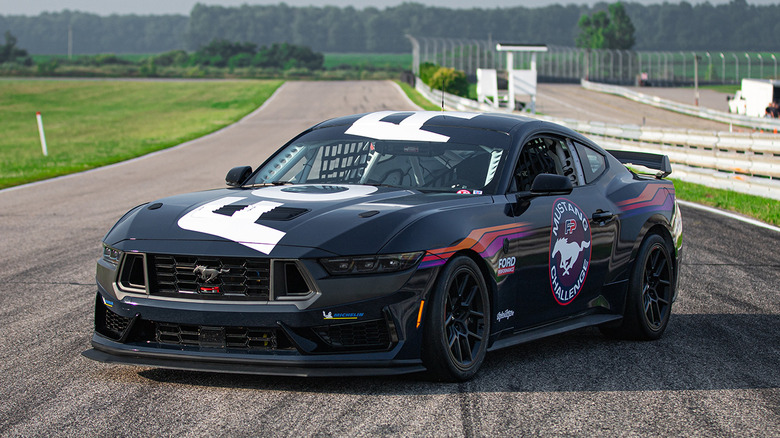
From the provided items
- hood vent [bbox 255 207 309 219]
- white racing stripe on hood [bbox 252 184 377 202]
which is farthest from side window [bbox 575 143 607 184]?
hood vent [bbox 255 207 309 219]

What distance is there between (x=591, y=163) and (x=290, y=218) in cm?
270

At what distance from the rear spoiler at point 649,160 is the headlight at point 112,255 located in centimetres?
407

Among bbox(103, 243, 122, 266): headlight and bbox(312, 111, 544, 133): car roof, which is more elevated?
bbox(312, 111, 544, 133): car roof

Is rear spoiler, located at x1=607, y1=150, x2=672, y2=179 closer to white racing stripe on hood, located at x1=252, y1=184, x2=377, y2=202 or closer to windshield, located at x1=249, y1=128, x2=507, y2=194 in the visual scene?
windshield, located at x1=249, y1=128, x2=507, y2=194

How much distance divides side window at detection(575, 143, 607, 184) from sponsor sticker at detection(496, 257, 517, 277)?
4.46ft

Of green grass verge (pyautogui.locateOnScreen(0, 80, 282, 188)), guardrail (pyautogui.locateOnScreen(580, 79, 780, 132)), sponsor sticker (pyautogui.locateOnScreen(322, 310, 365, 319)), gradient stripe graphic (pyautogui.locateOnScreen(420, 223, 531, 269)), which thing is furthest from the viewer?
guardrail (pyautogui.locateOnScreen(580, 79, 780, 132))

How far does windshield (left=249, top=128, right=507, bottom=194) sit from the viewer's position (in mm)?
5949

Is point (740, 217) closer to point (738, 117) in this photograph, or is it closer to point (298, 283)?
point (298, 283)

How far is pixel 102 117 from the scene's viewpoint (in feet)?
206

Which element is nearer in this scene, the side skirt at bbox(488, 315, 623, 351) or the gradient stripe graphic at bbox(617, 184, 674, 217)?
the side skirt at bbox(488, 315, 623, 351)

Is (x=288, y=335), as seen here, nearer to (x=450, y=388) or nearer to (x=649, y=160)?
(x=450, y=388)

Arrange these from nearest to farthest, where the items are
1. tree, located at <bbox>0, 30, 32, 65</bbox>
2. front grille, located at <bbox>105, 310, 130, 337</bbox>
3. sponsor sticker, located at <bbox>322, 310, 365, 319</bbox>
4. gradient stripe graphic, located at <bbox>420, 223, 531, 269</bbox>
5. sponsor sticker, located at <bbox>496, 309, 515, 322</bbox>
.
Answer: sponsor sticker, located at <bbox>322, 310, 365, 319</bbox>
gradient stripe graphic, located at <bbox>420, 223, 531, 269</bbox>
front grille, located at <bbox>105, 310, 130, 337</bbox>
sponsor sticker, located at <bbox>496, 309, 515, 322</bbox>
tree, located at <bbox>0, 30, 32, 65</bbox>

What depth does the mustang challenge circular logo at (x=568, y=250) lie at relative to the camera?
19.7ft

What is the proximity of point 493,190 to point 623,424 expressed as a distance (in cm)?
172
